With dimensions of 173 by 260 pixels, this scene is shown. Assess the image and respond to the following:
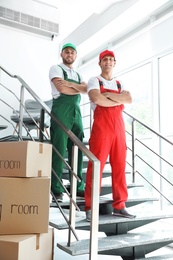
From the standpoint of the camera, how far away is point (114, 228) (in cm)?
220

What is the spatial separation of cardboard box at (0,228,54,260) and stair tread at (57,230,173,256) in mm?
117

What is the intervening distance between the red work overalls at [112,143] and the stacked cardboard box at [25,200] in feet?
1.58

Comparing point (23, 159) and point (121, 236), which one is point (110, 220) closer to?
point (121, 236)

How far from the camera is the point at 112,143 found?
2.18 metres

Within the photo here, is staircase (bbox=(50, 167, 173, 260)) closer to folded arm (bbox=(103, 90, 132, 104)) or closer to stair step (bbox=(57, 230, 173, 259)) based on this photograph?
stair step (bbox=(57, 230, 173, 259))

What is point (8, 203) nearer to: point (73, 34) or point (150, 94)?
point (150, 94)

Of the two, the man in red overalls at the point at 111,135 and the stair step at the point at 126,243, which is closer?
the stair step at the point at 126,243

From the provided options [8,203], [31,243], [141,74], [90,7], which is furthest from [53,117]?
[90,7]

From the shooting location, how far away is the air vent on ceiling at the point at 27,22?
4.56 metres

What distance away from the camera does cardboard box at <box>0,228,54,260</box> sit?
1.53m

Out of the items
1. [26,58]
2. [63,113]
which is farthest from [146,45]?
[63,113]

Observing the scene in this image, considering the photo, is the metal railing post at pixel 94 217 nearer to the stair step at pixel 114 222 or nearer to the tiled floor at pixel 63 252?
the stair step at pixel 114 222

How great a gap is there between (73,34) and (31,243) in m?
4.27

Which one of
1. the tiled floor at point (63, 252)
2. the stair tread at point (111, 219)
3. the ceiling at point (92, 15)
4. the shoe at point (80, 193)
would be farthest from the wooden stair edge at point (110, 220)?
the ceiling at point (92, 15)
